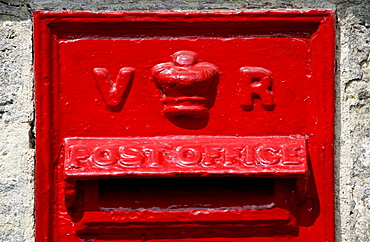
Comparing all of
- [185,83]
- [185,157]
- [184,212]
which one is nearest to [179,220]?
[184,212]

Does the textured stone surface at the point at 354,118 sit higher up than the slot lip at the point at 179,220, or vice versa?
the textured stone surface at the point at 354,118

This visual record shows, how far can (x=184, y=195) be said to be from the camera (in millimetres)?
964

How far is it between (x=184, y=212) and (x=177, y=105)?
0.22 m

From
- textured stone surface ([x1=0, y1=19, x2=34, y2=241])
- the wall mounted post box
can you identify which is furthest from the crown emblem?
textured stone surface ([x1=0, y1=19, x2=34, y2=241])

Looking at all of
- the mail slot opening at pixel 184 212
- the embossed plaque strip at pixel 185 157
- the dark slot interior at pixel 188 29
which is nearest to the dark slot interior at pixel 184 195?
the mail slot opening at pixel 184 212

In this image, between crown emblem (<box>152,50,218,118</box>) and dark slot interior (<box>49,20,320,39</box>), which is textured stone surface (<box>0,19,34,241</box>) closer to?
dark slot interior (<box>49,20,320,39</box>)

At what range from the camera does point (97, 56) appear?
952 mm

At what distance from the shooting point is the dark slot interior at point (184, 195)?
3.10 ft

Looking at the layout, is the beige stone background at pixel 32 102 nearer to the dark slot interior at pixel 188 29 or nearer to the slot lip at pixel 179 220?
the dark slot interior at pixel 188 29

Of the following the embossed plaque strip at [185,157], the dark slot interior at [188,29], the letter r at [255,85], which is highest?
the dark slot interior at [188,29]

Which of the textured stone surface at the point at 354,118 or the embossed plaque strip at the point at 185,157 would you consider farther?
the textured stone surface at the point at 354,118

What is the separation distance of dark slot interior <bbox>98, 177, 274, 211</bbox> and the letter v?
0.18 m

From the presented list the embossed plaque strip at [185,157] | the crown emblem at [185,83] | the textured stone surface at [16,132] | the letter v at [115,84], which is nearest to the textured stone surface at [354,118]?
the embossed plaque strip at [185,157]

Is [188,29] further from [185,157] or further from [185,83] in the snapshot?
[185,157]
